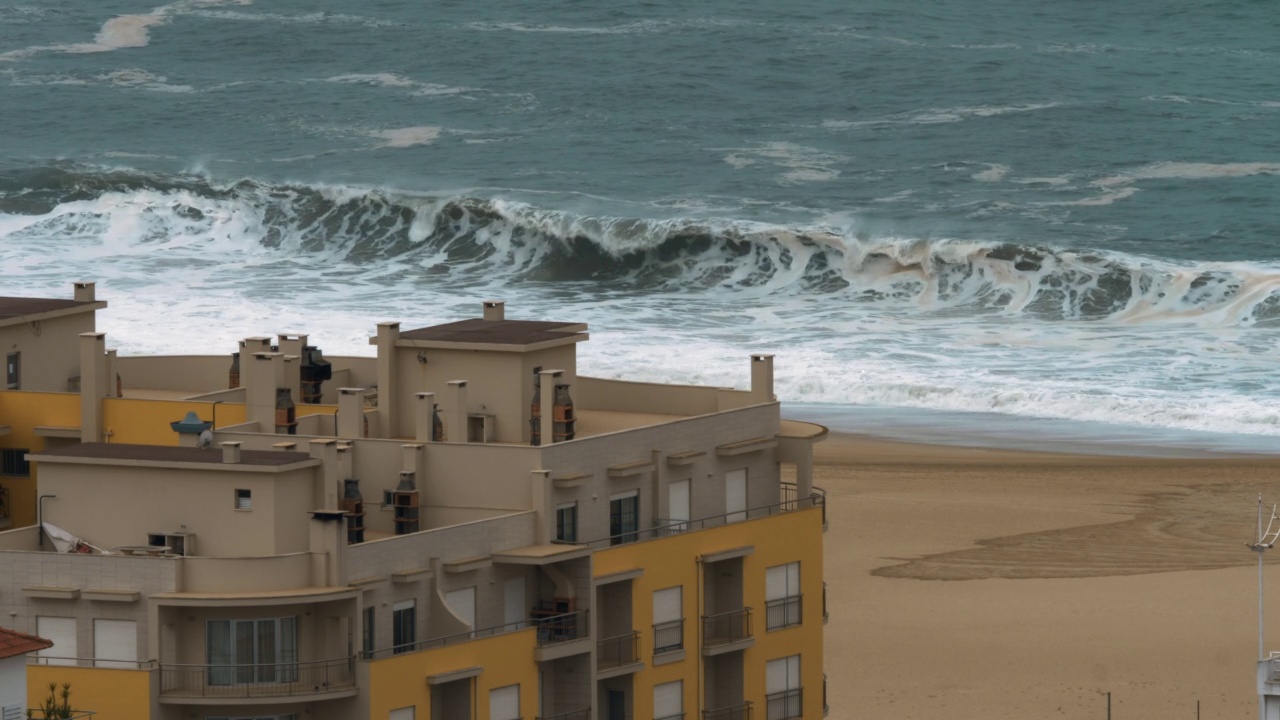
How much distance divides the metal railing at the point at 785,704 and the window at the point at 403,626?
6291 mm

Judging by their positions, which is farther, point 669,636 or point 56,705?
point 669,636

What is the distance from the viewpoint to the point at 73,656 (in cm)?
2981

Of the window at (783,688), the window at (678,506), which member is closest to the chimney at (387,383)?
the window at (678,506)

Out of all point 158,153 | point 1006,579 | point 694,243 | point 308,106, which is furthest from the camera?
point 308,106

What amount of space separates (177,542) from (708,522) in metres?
7.62

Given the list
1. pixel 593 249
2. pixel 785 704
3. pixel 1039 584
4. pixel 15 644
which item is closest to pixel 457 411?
pixel 785 704

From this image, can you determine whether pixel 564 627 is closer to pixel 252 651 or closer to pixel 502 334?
pixel 252 651

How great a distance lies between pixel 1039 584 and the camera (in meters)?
45.3

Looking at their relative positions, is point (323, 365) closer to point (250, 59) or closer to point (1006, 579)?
point (1006, 579)

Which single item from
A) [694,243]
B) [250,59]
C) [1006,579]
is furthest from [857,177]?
[1006,579]

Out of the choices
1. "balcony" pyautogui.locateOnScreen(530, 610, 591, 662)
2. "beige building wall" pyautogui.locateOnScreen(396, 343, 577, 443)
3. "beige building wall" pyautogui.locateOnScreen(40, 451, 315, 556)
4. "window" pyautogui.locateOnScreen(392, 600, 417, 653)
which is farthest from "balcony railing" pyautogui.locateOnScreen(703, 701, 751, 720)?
"beige building wall" pyautogui.locateOnScreen(40, 451, 315, 556)

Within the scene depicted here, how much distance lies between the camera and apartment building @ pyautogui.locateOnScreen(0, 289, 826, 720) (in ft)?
97.4

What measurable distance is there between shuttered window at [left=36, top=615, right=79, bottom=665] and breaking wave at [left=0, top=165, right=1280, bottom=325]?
174ft

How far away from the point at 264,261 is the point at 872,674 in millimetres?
54823
